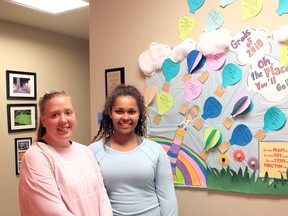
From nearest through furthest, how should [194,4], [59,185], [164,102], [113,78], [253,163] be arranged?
[59,185]
[253,163]
[194,4]
[164,102]
[113,78]

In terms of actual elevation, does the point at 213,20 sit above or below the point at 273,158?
above

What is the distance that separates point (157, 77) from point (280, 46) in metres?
0.81

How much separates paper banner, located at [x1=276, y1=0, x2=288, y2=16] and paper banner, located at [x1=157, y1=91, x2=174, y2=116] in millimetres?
816

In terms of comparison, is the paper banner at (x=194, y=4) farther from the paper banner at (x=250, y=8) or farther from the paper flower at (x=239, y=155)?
the paper flower at (x=239, y=155)

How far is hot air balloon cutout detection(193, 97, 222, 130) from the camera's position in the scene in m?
1.95

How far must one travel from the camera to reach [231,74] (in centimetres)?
190

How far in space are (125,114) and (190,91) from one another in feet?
1.86

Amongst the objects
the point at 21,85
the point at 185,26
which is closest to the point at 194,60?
the point at 185,26

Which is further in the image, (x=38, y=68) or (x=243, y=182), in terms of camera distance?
(x=38, y=68)

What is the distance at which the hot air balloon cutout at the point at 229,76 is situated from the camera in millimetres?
1874

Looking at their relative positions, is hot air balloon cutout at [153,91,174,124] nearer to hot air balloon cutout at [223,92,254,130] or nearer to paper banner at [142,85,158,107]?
paper banner at [142,85,158,107]

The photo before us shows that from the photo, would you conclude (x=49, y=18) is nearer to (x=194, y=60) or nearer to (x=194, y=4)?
(x=194, y=4)

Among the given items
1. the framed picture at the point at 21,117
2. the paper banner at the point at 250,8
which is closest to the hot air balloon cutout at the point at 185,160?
the paper banner at the point at 250,8

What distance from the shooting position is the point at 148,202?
1.65 meters
